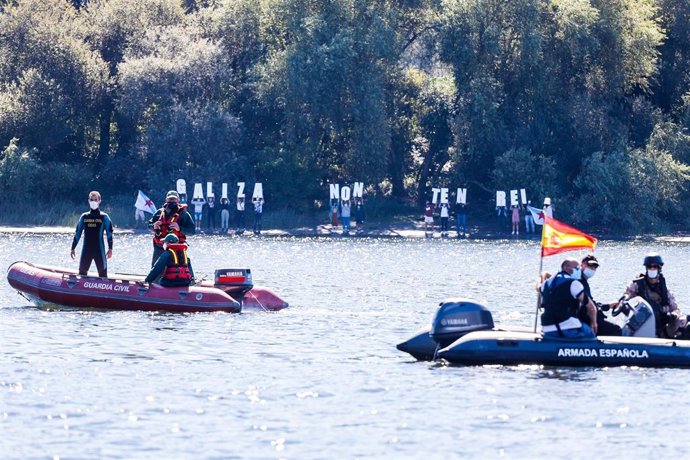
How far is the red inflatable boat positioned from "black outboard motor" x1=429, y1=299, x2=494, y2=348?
265 inches

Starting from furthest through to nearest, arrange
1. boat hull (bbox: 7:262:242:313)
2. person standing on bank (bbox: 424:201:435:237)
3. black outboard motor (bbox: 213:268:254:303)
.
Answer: person standing on bank (bbox: 424:201:435:237) < black outboard motor (bbox: 213:268:254:303) < boat hull (bbox: 7:262:242:313)

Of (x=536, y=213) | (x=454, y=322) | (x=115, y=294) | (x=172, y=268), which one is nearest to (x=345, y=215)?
(x=115, y=294)

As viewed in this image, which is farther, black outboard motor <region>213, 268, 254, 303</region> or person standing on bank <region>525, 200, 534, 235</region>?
person standing on bank <region>525, 200, 534, 235</region>

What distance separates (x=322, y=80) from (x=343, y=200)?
5277 millimetres

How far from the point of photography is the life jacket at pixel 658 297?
22.0 m

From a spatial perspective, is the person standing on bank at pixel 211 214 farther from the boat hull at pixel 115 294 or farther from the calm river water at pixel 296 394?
the boat hull at pixel 115 294

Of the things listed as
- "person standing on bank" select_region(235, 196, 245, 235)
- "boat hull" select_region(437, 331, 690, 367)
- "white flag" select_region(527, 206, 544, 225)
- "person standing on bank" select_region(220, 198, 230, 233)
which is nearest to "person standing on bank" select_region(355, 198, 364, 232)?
"person standing on bank" select_region(235, 196, 245, 235)

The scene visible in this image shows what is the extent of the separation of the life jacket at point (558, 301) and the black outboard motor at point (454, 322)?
122 cm

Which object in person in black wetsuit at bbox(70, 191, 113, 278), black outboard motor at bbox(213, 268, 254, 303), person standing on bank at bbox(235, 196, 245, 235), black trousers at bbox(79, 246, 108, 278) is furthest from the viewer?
person standing on bank at bbox(235, 196, 245, 235)

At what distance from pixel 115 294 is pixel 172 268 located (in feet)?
4.00

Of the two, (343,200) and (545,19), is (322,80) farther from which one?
(545,19)

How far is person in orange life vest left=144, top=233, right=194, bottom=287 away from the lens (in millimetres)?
27453

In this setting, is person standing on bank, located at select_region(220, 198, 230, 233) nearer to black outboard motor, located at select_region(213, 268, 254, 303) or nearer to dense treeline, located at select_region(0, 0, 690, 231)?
dense treeline, located at select_region(0, 0, 690, 231)

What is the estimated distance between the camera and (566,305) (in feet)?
69.3
